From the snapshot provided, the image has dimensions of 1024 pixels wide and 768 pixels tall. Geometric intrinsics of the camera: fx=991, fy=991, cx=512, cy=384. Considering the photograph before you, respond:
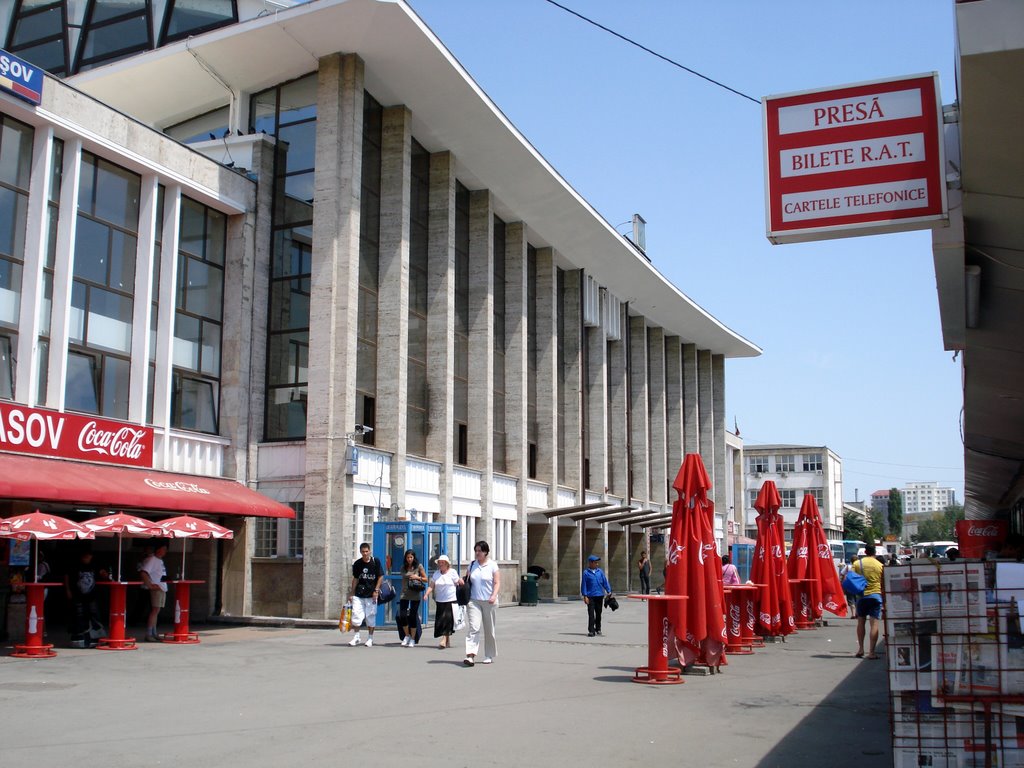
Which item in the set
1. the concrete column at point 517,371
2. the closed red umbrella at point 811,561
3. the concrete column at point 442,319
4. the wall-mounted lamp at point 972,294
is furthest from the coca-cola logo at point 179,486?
the wall-mounted lamp at point 972,294

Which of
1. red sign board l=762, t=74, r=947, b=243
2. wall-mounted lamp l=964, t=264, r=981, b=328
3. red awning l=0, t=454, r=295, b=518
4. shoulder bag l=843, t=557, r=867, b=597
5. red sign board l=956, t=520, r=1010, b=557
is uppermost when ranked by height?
red sign board l=762, t=74, r=947, b=243

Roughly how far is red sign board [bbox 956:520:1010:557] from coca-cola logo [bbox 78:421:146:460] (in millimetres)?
25372

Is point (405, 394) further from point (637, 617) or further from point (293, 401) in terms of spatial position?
point (637, 617)

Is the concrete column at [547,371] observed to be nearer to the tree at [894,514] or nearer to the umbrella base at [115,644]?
the umbrella base at [115,644]

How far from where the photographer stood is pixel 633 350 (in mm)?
49375

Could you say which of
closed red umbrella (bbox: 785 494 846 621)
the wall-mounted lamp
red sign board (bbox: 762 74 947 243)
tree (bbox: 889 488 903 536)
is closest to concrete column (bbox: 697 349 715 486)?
closed red umbrella (bbox: 785 494 846 621)

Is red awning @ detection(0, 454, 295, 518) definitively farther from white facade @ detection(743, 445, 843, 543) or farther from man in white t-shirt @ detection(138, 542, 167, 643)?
white facade @ detection(743, 445, 843, 543)

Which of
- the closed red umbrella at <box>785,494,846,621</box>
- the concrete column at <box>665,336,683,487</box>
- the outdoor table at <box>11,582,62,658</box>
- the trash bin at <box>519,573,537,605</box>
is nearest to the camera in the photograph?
the outdoor table at <box>11,582,62,658</box>

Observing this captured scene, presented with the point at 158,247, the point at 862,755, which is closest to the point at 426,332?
the point at 158,247

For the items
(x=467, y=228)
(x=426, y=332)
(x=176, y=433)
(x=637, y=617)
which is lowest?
(x=637, y=617)

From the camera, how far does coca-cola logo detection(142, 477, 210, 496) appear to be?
20453 mm

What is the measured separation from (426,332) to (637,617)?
10573 millimetres

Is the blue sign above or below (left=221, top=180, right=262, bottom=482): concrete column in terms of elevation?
above

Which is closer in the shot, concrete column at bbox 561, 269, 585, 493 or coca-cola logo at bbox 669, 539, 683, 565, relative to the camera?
coca-cola logo at bbox 669, 539, 683, 565
